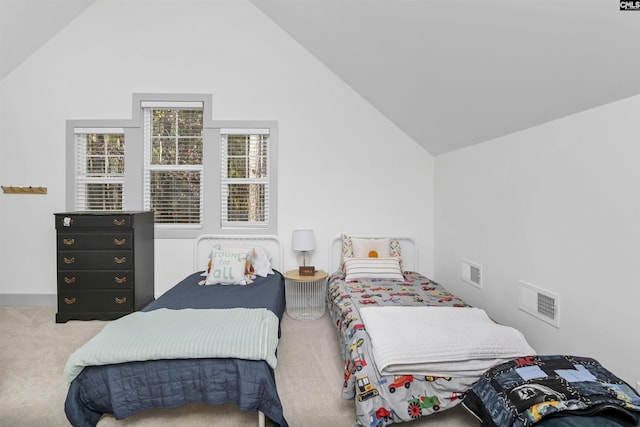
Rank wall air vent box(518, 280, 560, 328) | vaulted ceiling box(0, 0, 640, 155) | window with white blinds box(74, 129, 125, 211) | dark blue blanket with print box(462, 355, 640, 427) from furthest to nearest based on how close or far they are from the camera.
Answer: window with white blinds box(74, 129, 125, 211) < wall air vent box(518, 280, 560, 328) < vaulted ceiling box(0, 0, 640, 155) < dark blue blanket with print box(462, 355, 640, 427)

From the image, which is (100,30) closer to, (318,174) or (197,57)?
(197,57)

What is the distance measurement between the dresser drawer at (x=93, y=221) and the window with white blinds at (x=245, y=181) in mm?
1028

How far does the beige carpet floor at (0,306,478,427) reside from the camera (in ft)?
6.26

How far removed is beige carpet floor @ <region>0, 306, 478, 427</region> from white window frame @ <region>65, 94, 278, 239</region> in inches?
50.0

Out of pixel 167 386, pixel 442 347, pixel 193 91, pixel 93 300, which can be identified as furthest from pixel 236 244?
pixel 442 347

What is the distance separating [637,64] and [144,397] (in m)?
2.91

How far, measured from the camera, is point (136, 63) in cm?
377

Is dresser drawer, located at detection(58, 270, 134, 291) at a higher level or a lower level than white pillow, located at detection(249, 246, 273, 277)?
lower

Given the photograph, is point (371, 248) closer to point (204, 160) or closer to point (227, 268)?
point (227, 268)

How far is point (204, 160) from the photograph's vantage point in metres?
3.82

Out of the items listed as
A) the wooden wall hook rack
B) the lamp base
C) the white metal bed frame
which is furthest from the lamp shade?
the wooden wall hook rack

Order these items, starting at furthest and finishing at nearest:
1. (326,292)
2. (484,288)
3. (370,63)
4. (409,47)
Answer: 1. (326,292)
2. (370,63)
3. (484,288)
4. (409,47)

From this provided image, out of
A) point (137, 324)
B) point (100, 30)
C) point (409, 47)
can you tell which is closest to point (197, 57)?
point (100, 30)

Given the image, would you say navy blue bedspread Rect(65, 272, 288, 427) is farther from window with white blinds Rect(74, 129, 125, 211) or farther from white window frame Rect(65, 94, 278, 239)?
window with white blinds Rect(74, 129, 125, 211)
